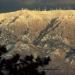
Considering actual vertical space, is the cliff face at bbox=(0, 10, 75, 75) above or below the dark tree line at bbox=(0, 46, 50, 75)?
above

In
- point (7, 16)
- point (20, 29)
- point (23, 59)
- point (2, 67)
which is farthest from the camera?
point (7, 16)

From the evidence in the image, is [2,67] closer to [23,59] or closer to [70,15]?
[23,59]

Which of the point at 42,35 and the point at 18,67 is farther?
the point at 42,35

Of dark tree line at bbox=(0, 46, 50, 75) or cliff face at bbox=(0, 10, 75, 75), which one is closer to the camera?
dark tree line at bbox=(0, 46, 50, 75)

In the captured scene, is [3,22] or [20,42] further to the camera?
[3,22]

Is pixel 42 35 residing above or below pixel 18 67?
above

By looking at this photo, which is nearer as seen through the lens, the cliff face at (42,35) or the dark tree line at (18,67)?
the dark tree line at (18,67)

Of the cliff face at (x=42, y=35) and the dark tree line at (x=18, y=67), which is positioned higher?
the cliff face at (x=42, y=35)

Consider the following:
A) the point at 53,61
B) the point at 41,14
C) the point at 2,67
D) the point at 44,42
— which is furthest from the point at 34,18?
the point at 2,67
